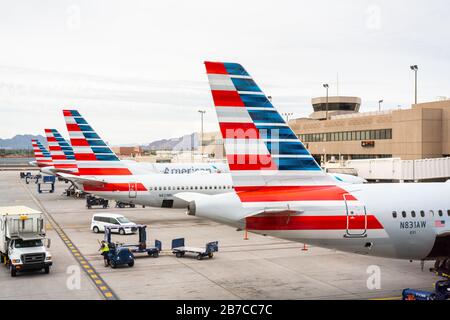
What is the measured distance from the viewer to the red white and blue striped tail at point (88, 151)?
50.1 metres

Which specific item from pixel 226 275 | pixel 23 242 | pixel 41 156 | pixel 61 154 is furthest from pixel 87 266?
pixel 41 156

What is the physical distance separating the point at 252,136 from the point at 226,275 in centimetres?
1102

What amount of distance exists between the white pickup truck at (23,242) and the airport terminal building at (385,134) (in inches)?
2444

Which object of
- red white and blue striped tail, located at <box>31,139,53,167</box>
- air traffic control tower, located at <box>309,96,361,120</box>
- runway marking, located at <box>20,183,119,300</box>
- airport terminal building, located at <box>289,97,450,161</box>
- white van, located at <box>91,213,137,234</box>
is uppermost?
air traffic control tower, located at <box>309,96,361,120</box>

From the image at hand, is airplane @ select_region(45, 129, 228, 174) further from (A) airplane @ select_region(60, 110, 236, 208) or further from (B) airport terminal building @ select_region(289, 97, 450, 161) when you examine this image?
(A) airplane @ select_region(60, 110, 236, 208)

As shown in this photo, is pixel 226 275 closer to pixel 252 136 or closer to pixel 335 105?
pixel 252 136

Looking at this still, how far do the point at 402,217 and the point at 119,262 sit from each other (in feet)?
56.2

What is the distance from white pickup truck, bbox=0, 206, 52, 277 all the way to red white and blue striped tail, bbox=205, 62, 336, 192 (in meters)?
14.6

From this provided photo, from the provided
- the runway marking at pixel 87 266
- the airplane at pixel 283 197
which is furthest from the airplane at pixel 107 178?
the airplane at pixel 283 197

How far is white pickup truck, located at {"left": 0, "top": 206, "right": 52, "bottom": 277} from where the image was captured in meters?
28.9

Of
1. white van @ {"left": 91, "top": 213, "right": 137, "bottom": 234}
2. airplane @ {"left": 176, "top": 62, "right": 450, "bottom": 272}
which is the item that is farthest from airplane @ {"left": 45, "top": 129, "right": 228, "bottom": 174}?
airplane @ {"left": 176, "top": 62, "right": 450, "bottom": 272}

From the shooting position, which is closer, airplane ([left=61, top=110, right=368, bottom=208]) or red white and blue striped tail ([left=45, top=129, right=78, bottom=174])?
airplane ([left=61, top=110, right=368, bottom=208])

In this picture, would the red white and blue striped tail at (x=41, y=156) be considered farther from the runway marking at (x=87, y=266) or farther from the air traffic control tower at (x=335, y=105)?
the runway marking at (x=87, y=266)

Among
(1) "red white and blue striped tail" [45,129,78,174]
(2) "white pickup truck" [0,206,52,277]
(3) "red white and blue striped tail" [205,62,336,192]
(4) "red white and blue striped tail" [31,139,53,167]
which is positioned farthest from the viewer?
(4) "red white and blue striped tail" [31,139,53,167]
